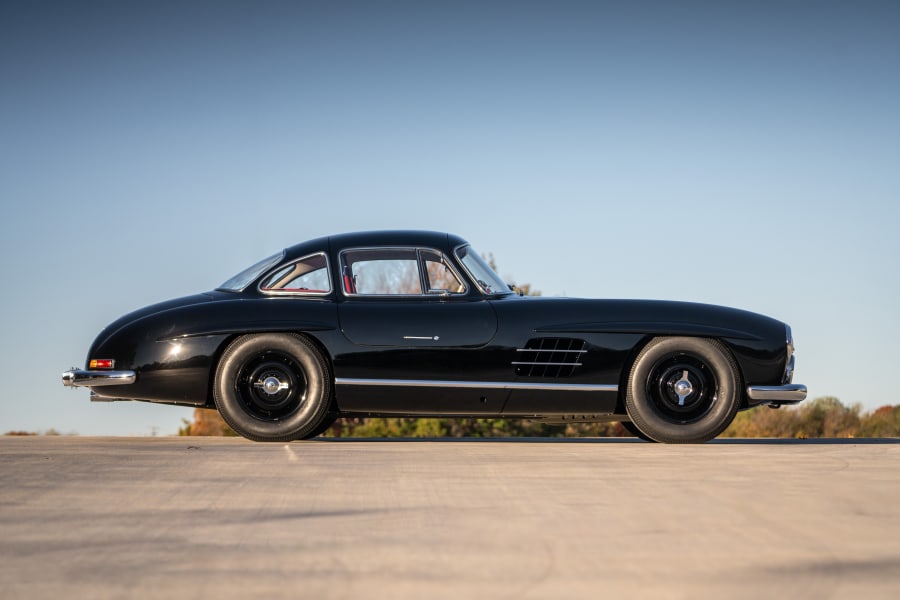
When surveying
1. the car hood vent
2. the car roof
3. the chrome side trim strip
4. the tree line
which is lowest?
the tree line

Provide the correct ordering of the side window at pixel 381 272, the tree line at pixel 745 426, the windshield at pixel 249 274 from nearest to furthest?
the side window at pixel 381 272, the windshield at pixel 249 274, the tree line at pixel 745 426

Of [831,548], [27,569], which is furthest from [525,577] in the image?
[27,569]

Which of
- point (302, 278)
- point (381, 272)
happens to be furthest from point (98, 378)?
point (381, 272)

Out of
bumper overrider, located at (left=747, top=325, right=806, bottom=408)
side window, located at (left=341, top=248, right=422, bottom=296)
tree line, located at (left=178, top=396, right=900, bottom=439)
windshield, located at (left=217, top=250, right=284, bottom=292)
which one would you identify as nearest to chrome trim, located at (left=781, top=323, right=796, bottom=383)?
bumper overrider, located at (left=747, top=325, right=806, bottom=408)

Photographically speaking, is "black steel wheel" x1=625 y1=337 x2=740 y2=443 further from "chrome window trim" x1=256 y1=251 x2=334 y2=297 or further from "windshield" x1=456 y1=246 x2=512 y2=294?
"chrome window trim" x1=256 y1=251 x2=334 y2=297

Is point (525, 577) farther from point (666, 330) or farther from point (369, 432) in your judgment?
point (369, 432)

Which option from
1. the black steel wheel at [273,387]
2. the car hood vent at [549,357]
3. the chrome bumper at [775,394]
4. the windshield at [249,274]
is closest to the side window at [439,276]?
the car hood vent at [549,357]

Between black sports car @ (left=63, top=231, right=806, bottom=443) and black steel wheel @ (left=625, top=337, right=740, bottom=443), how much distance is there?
1 centimetres

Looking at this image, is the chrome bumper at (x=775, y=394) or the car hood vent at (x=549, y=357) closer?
the car hood vent at (x=549, y=357)

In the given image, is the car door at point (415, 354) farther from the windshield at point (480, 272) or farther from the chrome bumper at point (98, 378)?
the chrome bumper at point (98, 378)

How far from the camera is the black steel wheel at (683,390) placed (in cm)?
932

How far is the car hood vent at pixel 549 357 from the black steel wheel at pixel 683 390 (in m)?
0.48

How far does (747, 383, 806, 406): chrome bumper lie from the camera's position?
9.42 m

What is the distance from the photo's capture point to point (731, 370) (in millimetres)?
9398
